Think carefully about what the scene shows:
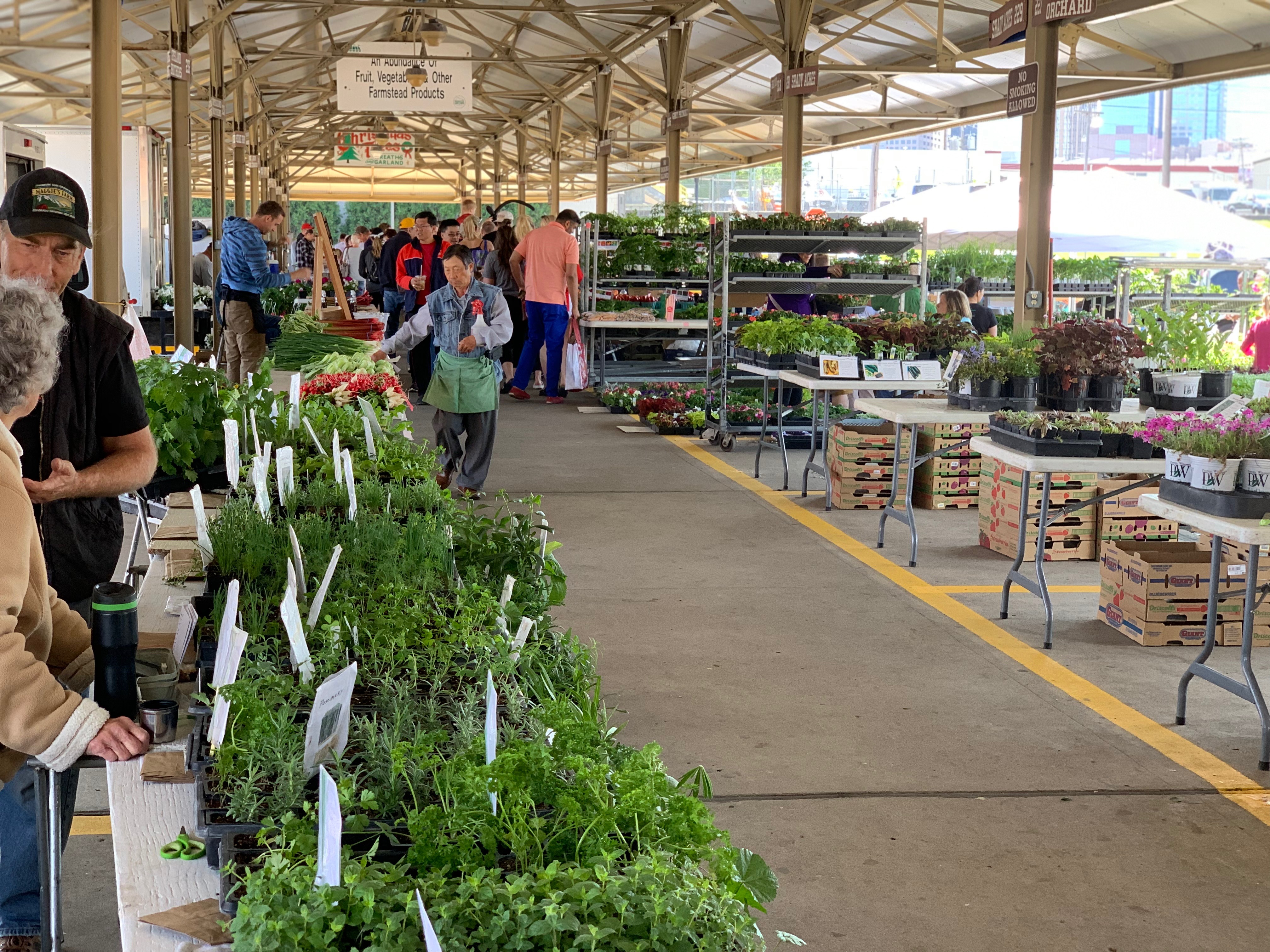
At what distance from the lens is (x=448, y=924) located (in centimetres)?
145

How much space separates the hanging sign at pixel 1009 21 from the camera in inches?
338

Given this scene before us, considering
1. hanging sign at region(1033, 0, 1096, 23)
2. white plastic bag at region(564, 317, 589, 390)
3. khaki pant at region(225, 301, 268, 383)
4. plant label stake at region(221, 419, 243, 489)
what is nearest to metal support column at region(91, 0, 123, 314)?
khaki pant at region(225, 301, 268, 383)

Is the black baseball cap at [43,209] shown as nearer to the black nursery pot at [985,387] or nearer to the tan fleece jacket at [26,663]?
the tan fleece jacket at [26,663]

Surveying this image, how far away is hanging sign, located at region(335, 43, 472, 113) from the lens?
48.3 ft

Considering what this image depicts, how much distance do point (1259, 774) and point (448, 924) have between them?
315 cm

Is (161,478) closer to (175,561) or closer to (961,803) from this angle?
(175,561)

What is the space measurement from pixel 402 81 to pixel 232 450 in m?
12.2

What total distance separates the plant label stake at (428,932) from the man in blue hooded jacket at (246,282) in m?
8.59

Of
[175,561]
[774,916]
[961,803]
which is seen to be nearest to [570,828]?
[774,916]

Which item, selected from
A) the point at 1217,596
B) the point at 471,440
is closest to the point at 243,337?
the point at 471,440

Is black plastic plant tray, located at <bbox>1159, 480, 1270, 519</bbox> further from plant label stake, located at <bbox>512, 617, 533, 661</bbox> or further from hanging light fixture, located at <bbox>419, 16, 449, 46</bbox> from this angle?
hanging light fixture, located at <bbox>419, 16, 449, 46</bbox>

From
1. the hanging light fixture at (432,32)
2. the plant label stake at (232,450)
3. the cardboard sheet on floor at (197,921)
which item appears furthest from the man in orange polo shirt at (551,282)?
the cardboard sheet on floor at (197,921)

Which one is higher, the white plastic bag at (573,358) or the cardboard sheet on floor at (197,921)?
the white plastic bag at (573,358)

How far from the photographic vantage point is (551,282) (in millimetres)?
12258
